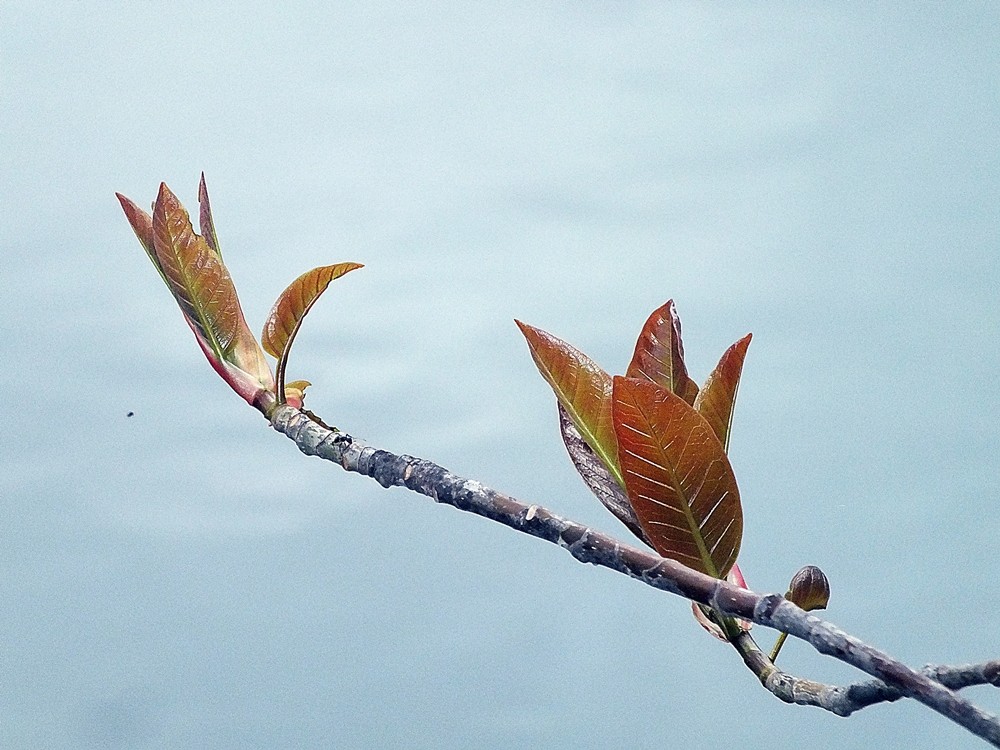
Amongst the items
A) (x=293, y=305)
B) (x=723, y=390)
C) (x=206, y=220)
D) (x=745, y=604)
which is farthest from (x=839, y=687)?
(x=206, y=220)

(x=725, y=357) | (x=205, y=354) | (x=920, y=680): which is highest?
(x=725, y=357)

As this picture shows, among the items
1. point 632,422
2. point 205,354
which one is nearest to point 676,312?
point 632,422

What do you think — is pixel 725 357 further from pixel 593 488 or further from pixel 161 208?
pixel 161 208

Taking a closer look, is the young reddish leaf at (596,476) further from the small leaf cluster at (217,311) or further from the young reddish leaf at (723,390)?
the small leaf cluster at (217,311)

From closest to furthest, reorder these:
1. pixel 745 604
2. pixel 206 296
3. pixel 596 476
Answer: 1. pixel 745 604
2. pixel 596 476
3. pixel 206 296

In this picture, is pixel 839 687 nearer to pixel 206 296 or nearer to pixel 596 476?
pixel 596 476

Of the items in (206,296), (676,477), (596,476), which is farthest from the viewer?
(206,296)
